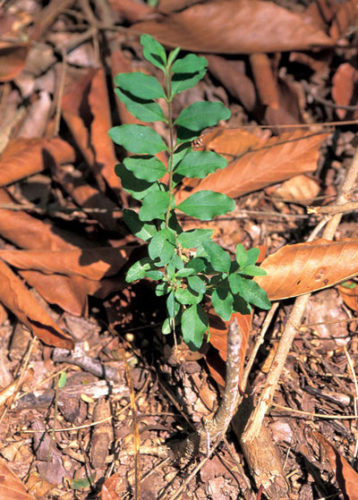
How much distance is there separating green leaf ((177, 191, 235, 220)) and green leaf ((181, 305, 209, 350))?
0.27m

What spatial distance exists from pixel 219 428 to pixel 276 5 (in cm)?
188

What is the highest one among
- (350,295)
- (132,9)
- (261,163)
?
(132,9)

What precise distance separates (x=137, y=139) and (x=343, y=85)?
1434 millimetres

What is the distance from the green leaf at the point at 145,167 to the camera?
45.3 inches

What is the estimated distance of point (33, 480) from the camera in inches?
57.8

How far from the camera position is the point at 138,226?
135cm

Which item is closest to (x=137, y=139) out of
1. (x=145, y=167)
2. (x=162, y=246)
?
(x=145, y=167)

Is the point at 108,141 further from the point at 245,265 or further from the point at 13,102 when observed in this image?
the point at 245,265

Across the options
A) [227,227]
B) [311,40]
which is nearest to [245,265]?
[227,227]

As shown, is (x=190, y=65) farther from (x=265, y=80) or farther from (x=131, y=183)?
(x=265, y=80)

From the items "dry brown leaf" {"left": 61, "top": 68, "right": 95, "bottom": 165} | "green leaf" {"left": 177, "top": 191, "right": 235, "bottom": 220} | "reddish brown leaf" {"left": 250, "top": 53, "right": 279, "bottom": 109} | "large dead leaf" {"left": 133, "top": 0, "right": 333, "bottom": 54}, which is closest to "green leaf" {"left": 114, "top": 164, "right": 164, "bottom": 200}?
"green leaf" {"left": 177, "top": 191, "right": 235, "bottom": 220}

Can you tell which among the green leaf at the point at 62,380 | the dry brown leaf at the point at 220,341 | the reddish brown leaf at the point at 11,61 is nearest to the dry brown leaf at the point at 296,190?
the dry brown leaf at the point at 220,341

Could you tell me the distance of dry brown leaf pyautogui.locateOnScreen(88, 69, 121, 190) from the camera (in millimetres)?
1889

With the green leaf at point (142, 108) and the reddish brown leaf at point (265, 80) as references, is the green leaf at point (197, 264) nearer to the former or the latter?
the green leaf at point (142, 108)
